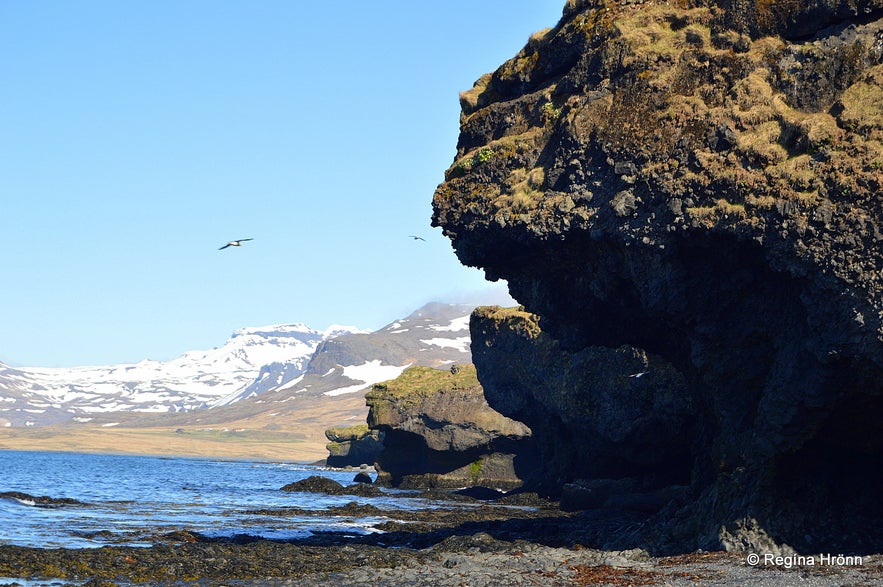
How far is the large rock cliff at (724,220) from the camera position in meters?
28.2

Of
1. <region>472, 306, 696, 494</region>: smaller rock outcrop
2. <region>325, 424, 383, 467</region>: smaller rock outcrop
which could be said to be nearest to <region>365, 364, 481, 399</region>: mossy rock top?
<region>472, 306, 696, 494</region>: smaller rock outcrop

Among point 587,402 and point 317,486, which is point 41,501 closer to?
point 317,486

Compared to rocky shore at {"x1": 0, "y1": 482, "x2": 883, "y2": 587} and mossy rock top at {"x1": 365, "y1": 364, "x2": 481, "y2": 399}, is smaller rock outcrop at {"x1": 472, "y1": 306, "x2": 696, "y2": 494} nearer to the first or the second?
mossy rock top at {"x1": 365, "y1": 364, "x2": 481, "y2": 399}

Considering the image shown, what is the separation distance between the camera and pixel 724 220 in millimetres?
30109

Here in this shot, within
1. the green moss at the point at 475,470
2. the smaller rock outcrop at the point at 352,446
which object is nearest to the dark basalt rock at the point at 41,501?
the green moss at the point at 475,470

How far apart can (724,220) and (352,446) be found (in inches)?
5699

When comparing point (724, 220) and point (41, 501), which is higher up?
point (724, 220)

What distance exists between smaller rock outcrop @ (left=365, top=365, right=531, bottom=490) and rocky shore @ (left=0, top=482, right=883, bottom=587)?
4531 cm

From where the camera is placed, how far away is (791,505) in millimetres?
30438

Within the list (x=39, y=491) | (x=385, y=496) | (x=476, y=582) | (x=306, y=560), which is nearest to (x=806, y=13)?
(x=476, y=582)

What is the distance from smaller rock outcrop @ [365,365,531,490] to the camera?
88.5m

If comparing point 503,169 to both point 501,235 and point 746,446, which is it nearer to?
point 501,235

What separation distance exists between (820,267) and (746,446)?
682 centimetres

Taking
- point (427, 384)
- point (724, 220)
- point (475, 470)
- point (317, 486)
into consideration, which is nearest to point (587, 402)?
point (475, 470)
